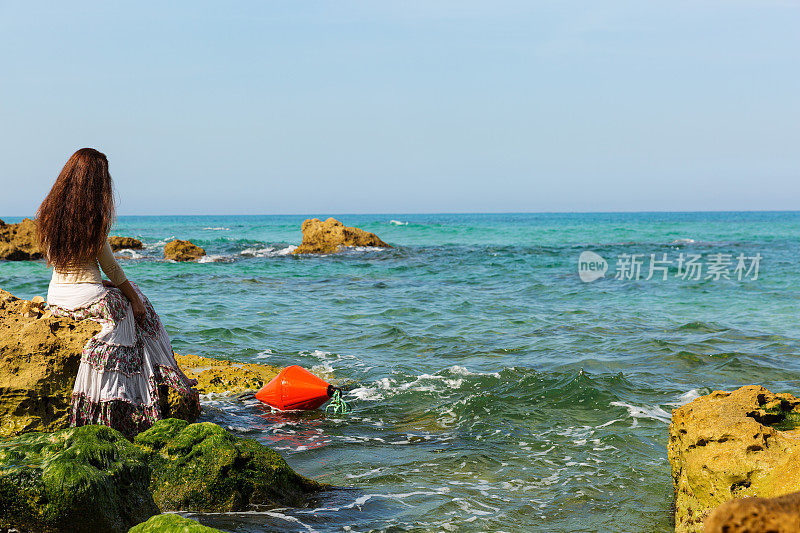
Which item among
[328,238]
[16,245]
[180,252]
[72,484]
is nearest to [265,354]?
[72,484]

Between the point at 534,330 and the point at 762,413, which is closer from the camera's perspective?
the point at 762,413

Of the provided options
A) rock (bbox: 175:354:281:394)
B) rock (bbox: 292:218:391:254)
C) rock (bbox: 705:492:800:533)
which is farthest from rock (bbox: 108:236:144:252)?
rock (bbox: 705:492:800:533)

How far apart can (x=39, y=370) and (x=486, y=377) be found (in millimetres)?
4789

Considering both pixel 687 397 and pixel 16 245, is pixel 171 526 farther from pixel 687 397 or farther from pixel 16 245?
pixel 16 245

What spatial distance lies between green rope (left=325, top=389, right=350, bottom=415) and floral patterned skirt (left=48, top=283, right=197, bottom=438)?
2.00m

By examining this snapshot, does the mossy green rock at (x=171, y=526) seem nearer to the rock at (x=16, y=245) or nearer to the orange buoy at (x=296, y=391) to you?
the orange buoy at (x=296, y=391)

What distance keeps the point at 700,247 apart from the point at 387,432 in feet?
99.2

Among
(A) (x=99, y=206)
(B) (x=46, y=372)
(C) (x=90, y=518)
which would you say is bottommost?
(C) (x=90, y=518)

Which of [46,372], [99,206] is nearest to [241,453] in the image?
[46,372]

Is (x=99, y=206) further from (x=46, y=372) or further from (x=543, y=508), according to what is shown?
(x=543, y=508)

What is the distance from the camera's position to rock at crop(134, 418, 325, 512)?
3943mm

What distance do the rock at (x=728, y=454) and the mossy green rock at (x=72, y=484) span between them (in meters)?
3.00

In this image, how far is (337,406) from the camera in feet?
21.7

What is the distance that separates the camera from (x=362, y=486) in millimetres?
4695
